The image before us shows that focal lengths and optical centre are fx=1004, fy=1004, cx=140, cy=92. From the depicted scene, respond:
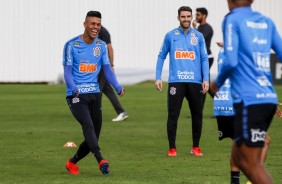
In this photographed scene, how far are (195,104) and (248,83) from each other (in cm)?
677

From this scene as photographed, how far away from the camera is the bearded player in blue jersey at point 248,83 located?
8.56m

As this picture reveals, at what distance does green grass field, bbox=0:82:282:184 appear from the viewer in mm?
12611

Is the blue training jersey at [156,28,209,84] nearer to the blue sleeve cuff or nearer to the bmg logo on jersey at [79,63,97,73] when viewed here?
the bmg logo on jersey at [79,63,97,73]

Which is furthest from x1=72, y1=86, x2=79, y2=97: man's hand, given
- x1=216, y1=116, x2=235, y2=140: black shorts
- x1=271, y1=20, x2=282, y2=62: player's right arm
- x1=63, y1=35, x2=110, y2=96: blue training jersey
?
x1=271, y1=20, x2=282, y2=62: player's right arm

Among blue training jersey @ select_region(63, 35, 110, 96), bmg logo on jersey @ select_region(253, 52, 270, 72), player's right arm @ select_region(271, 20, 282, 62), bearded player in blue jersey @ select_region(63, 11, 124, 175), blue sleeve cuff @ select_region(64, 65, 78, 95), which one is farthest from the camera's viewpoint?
blue training jersey @ select_region(63, 35, 110, 96)

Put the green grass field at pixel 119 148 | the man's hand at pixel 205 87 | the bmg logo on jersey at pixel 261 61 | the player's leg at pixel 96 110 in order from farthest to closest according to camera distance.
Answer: the man's hand at pixel 205 87, the player's leg at pixel 96 110, the green grass field at pixel 119 148, the bmg logo on jersey at pixel 261 61

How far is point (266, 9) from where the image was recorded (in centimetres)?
4278

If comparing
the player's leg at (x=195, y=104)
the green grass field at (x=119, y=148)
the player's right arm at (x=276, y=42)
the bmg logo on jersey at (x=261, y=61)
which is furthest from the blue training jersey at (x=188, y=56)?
the bmg logo on jersey at (x=261, y=61)

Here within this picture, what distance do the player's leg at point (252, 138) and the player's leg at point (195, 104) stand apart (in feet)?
21.7

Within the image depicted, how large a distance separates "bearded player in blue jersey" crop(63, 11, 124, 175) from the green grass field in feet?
1.91

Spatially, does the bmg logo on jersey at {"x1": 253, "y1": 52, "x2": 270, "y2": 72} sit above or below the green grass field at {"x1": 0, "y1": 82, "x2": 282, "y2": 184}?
above

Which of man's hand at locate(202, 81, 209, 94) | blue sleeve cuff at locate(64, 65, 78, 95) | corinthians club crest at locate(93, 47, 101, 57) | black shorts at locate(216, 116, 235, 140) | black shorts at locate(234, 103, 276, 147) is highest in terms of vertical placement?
black shorts at locate(234, 103, 276, 147)

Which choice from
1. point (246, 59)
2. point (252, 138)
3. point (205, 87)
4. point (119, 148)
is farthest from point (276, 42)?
point (119, 148)

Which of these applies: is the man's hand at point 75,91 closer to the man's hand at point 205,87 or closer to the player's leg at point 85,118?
the player's leg at point 85,118
